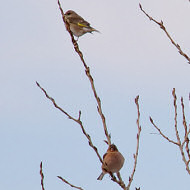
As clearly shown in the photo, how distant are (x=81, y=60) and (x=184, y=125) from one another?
140 cm

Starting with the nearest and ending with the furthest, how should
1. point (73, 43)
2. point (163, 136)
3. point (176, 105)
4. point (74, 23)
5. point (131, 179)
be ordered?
point (131, 179)
point (73, 43)
point (176, 105)
point (163, 136)
point (74, 23)

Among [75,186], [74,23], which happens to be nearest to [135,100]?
[75,186]

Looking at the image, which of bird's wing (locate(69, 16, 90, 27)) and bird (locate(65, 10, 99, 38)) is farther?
bird's wing (locate(69, 16, 90, 27))

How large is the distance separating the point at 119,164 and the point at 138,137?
8.67 feet

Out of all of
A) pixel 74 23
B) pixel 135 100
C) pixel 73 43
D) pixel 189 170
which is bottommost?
pixel 189 170

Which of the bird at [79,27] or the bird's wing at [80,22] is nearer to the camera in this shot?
the bird at [79,27]

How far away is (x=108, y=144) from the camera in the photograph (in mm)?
4168

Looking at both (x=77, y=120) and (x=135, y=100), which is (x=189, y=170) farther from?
(x=77, y=120)

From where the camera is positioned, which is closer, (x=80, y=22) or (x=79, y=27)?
(x=79, y=27)

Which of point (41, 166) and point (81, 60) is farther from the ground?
point (81, 60)

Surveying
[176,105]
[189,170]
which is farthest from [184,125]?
[189,170]

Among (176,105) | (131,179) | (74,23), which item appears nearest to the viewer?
(131,179)

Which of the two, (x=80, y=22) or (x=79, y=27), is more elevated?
(x=80, y=22)

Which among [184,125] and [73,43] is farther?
[184,125]
